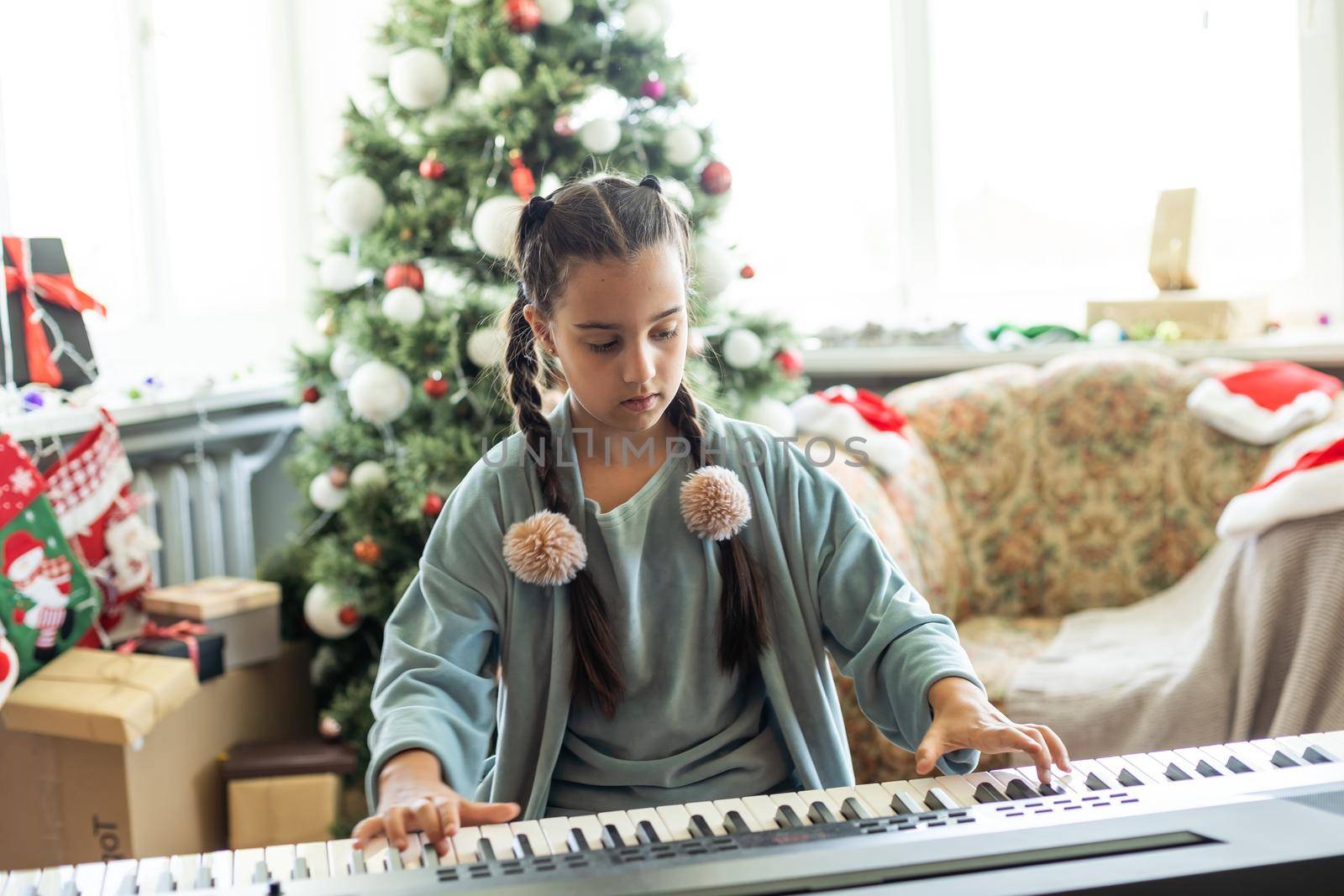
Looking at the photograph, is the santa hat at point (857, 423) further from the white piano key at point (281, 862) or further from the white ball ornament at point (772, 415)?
the white piano key at point (281, 862)

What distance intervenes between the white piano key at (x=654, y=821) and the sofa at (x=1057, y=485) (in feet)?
5.77

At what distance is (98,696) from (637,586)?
1.32 m

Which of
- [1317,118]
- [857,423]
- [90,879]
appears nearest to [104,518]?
[857,423]

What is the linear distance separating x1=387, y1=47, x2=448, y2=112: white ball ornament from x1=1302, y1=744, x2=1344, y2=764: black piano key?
2007mm

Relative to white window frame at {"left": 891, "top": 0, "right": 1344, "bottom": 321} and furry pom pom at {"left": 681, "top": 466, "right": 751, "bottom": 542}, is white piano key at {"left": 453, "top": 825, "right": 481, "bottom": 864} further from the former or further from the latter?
white window frame at {"left": 891, "top": 0, "right": 1344, "bottom": 321}

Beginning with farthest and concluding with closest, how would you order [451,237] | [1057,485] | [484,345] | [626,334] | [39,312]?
[1057,485]
[451,237]
[484,345]
[39,312]
[626,334]

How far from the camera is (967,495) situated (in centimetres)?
286

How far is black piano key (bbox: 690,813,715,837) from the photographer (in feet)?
2.81

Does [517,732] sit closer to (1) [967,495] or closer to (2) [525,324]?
(2) [525,324]

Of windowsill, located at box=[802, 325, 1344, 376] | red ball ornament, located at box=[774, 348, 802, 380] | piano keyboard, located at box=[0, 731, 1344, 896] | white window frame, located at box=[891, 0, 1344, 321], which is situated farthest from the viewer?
white window frame, located at box=[891, 0, 1344, 321]

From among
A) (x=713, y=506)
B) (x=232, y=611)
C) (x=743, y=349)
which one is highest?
(x=743, y=349)

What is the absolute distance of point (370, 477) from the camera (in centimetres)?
257

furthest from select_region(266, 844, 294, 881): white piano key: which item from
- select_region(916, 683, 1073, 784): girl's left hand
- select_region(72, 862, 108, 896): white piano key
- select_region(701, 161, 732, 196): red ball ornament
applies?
select_region(701, 161, 732, 196): red ball ornament

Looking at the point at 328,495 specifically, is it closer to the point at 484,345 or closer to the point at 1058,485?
the point at 484,345
